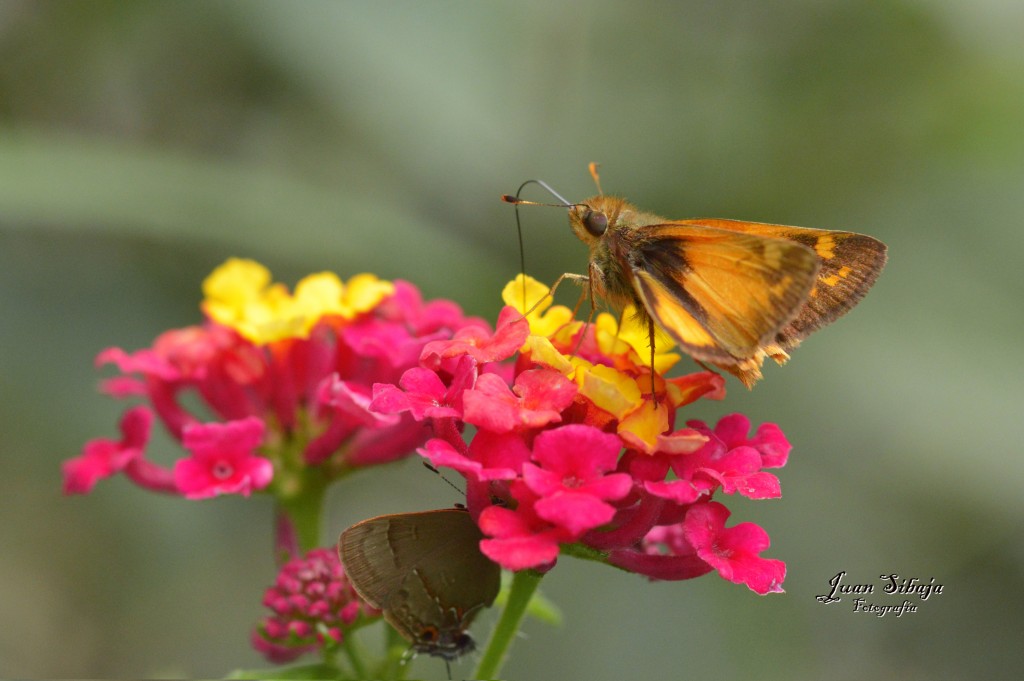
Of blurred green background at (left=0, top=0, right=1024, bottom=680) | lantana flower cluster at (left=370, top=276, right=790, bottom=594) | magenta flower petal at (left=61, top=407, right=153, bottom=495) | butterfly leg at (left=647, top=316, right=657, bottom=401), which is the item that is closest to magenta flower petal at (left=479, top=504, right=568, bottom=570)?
lantana flower cluster at (left=370, top=276, right=790, bottom=594)

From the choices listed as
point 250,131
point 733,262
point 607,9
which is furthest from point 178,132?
point 733,262

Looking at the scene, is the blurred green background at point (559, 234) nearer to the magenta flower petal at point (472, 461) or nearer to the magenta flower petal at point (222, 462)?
the magenta flower petal at point (222, 462)

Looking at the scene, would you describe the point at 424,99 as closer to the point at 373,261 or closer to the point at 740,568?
the point at 373,261

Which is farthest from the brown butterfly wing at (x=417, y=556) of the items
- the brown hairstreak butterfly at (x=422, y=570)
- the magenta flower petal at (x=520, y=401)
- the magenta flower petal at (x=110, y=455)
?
the magenta flower petal at (x=110, y=455)
